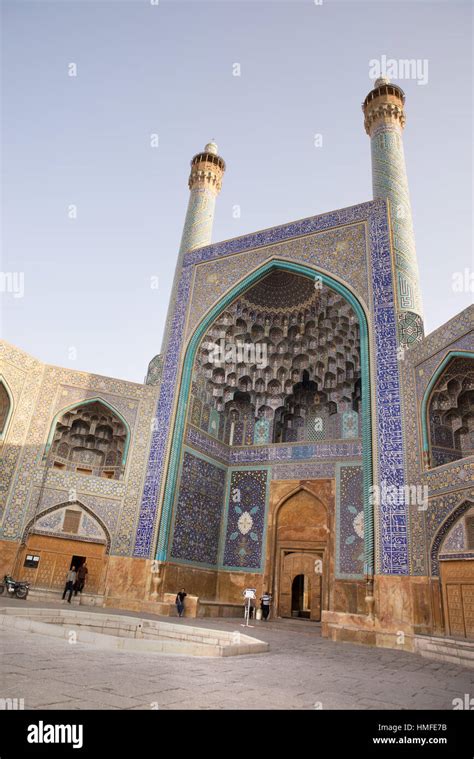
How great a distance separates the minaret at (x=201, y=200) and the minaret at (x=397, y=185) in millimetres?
4741

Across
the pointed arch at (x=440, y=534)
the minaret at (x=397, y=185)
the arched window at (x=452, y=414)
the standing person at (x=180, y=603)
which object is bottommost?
the standing person at (x=180, y=603)

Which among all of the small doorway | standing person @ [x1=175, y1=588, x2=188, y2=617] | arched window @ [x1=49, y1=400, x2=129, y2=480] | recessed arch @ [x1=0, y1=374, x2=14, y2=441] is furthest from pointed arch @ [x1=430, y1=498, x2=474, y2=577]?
recessed arch @ [x1=0, y1=374, x2=14, y2=441]

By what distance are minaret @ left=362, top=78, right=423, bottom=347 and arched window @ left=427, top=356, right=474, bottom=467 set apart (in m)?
1.28

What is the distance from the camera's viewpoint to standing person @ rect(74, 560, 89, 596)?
35.2ft

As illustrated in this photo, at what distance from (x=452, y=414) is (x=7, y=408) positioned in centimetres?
900

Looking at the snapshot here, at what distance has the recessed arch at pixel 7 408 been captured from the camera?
11141 mm

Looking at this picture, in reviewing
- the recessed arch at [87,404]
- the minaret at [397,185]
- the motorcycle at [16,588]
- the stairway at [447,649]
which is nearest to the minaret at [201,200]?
the recessed arch at [87,404]

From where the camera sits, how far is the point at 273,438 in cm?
1362

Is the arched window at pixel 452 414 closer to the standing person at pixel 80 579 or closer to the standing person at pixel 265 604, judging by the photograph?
the standing person at pixel 265 604

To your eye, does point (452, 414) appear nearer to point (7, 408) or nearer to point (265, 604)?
point (265, 604)

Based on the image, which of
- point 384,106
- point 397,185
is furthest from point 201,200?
point 397,185

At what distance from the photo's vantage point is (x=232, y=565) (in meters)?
12.7

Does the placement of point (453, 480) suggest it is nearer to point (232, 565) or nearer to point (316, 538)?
point (316, 538)
